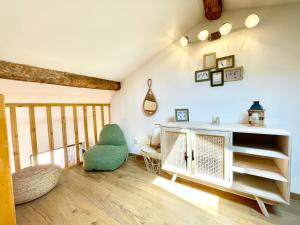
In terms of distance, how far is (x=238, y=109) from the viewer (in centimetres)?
184

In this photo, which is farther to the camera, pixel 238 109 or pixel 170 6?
pixel 238 109

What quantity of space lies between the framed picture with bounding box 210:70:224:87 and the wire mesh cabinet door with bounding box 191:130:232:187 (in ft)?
2.52

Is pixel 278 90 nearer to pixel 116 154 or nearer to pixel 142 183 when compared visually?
pixel 142 183

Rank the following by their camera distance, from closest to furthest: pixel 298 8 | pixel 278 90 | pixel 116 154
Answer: pixel 298 8 < pixel 278 90 < pixel 116 154

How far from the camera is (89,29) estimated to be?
5.30ft

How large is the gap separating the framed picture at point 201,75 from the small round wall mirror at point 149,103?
0.84 meters

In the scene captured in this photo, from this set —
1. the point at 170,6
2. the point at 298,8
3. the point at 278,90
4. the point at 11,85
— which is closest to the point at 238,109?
the point at 278,90

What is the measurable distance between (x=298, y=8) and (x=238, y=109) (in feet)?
3.87

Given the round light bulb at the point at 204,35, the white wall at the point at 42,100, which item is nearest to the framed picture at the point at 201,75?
the round light bulb at the point at 204,35

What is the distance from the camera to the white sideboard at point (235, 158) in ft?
4.33

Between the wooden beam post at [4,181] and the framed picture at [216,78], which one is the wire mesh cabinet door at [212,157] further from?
the wooden beam post at [4,181]

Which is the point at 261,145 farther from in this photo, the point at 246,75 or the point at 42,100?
the point at 42,100

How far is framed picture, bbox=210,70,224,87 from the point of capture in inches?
75.6

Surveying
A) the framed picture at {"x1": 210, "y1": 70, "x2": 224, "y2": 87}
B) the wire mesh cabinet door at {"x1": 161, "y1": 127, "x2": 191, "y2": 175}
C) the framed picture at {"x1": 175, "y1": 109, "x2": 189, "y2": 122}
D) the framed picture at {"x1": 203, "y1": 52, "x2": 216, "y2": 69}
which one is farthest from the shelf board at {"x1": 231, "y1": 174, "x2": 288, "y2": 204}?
the framed picture at {"x1": 203, "y1": 52, "x2": 216, "y2": 69}
